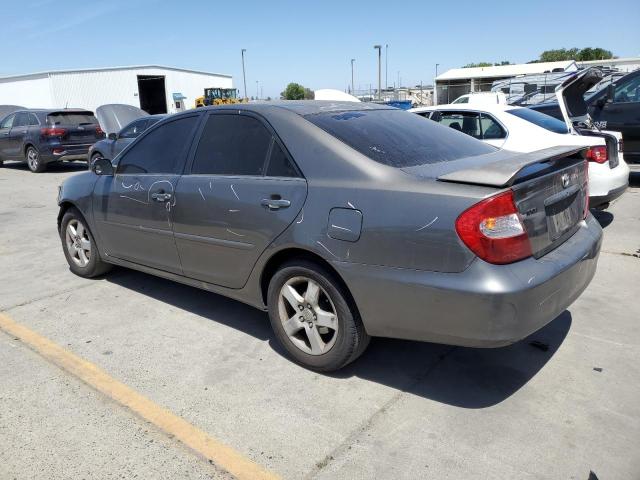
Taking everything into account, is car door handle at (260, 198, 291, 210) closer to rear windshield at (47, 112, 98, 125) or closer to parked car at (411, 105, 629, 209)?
parked car at (411, 105, 629, 209)

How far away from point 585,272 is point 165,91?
49953 millimetres

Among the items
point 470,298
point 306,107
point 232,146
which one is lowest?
point 470,298

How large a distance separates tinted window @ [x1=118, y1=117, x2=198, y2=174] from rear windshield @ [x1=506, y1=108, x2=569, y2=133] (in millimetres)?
4686

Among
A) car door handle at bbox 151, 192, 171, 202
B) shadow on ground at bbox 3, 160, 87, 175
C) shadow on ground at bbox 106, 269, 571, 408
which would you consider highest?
car door handle at bbox 151, 192, 171, 202

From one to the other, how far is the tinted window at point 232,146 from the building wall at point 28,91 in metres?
44.8

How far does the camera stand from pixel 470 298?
254 centimetres

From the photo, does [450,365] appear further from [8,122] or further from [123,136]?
[8,122]

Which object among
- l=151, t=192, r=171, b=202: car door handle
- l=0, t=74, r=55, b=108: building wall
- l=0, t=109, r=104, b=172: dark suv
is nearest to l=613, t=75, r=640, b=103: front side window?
l=151, t=192, r=171, b=202: car door handle

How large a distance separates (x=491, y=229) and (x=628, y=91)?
8099 millimetres

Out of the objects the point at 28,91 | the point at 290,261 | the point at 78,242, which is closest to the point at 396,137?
the point at 290,261

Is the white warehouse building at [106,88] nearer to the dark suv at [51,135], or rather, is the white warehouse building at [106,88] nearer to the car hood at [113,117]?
A: the dark suv at [51,135]

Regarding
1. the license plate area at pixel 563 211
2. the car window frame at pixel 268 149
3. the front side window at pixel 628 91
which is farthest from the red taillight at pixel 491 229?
the front side window at pixel 628 91

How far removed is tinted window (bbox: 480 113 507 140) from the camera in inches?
272

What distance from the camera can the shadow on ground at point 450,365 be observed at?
3.04m
